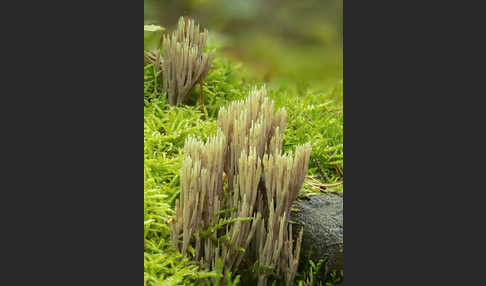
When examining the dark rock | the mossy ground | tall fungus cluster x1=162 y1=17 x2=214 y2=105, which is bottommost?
the dark rock

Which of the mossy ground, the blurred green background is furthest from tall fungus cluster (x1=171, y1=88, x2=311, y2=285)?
the blurred green background

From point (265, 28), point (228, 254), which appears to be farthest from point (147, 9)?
point (228, 254)

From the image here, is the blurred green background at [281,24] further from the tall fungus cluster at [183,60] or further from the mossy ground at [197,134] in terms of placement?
the mossy ground at [197,134]

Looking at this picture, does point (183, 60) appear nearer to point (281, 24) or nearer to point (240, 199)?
point (281, 24)

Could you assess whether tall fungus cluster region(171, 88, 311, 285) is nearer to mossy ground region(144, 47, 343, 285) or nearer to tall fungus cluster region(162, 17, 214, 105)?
mossy ground region(144, 47, 343, 285)

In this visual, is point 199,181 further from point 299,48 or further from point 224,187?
point 299,48

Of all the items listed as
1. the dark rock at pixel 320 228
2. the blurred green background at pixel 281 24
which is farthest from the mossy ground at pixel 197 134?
the blurred green background at pixel 281 24

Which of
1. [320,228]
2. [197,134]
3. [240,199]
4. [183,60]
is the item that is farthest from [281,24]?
[320,228]
